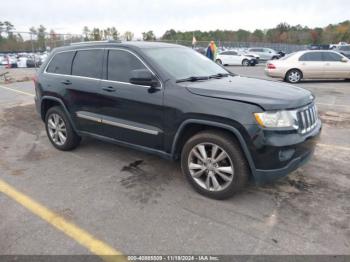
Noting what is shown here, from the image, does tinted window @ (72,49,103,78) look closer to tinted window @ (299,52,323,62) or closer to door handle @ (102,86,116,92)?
door handle @ (102,86,116,92)

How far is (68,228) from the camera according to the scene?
3162 millimetres

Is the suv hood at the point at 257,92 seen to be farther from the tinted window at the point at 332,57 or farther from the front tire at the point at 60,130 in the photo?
the tinted window at the point at 332,57

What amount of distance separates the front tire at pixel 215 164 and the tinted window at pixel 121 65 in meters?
1.29

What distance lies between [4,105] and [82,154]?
5864 millimetres

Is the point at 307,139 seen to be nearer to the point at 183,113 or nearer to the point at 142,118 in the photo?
the point at 183,113

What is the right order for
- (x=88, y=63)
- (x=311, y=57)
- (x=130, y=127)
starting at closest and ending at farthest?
(x=130, y=127) < (x=88, y=63) < (x=311, y=57)

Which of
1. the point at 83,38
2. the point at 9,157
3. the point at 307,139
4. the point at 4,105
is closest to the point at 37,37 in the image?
the point at 83,38

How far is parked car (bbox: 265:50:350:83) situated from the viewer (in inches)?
541

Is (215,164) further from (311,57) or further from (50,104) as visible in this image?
(311,57)

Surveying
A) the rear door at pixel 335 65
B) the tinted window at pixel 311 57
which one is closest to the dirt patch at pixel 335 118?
the tinted window at pixel 311 57

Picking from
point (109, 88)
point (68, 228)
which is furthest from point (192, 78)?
point (68, 228)

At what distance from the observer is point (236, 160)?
3.37m

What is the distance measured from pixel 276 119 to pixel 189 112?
3.11ft

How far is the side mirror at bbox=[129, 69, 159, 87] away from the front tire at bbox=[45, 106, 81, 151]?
1870mm
